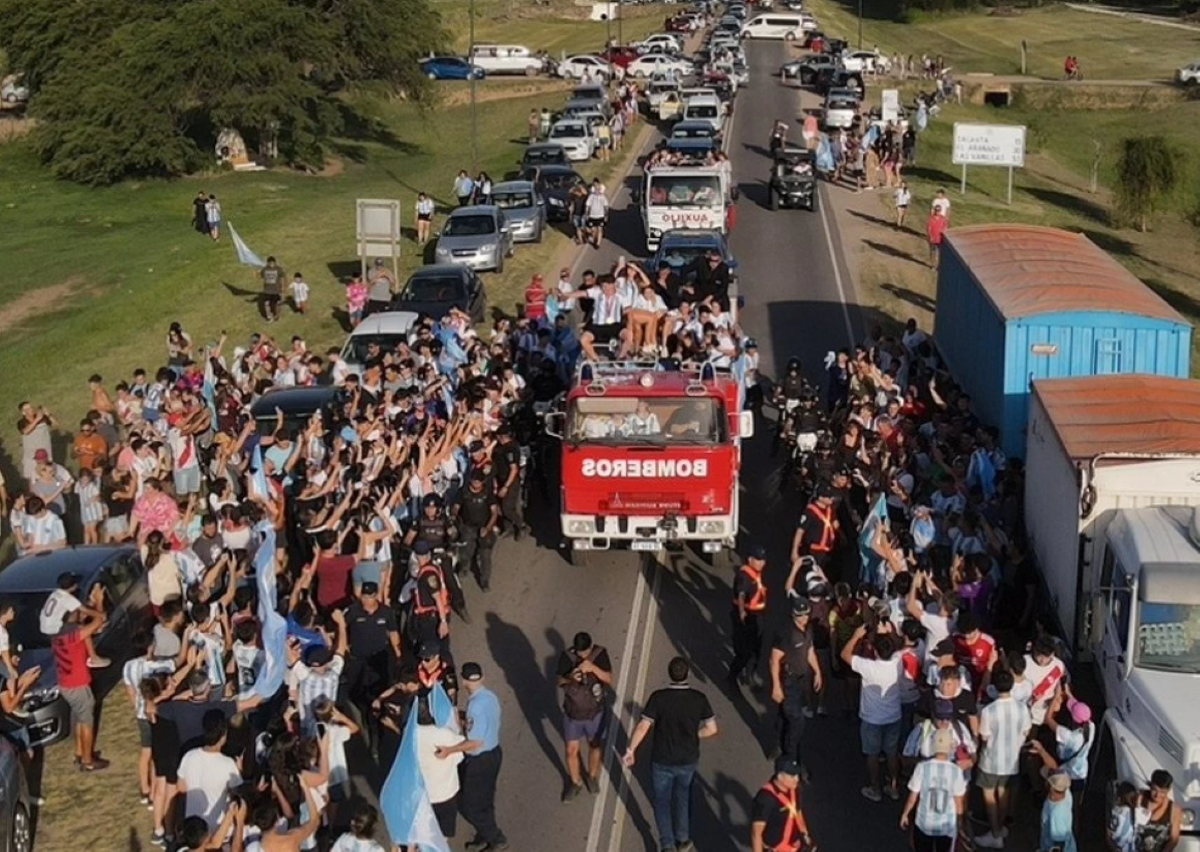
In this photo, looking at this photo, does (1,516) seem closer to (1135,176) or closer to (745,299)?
(745,299)

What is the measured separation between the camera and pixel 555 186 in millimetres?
40656

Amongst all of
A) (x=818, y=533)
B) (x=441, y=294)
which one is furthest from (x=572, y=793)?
(x=441, y=294)

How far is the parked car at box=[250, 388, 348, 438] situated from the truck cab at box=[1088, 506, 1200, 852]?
10.5m

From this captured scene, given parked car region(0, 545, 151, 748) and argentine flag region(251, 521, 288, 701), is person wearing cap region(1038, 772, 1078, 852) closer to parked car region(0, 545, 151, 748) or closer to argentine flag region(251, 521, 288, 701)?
argentine flag region(251, 521, 288, 701)

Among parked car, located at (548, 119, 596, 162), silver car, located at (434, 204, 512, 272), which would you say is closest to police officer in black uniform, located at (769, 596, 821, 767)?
silver car, located at (434, 204, 512, 272)

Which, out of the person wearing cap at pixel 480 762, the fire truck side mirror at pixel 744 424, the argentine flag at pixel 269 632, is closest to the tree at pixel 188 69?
the fire truck side mirror at pixel 744 424

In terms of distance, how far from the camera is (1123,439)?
14.6m

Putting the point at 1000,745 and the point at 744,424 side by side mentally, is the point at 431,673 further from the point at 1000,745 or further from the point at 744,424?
the point at 744,424

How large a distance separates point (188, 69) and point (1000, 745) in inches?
1812

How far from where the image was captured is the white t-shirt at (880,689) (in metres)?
12.4

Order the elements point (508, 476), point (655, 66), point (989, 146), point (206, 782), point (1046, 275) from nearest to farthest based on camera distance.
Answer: point (206, 782) < point (508, 476) < point (1046, 275) < point (989, 146) < point (655, 66)

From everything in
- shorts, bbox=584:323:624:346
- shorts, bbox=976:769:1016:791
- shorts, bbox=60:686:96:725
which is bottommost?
shorts, bbox=60:686:96:725

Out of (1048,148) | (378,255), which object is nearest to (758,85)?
(1048,148)

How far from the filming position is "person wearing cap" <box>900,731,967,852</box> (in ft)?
36.9
